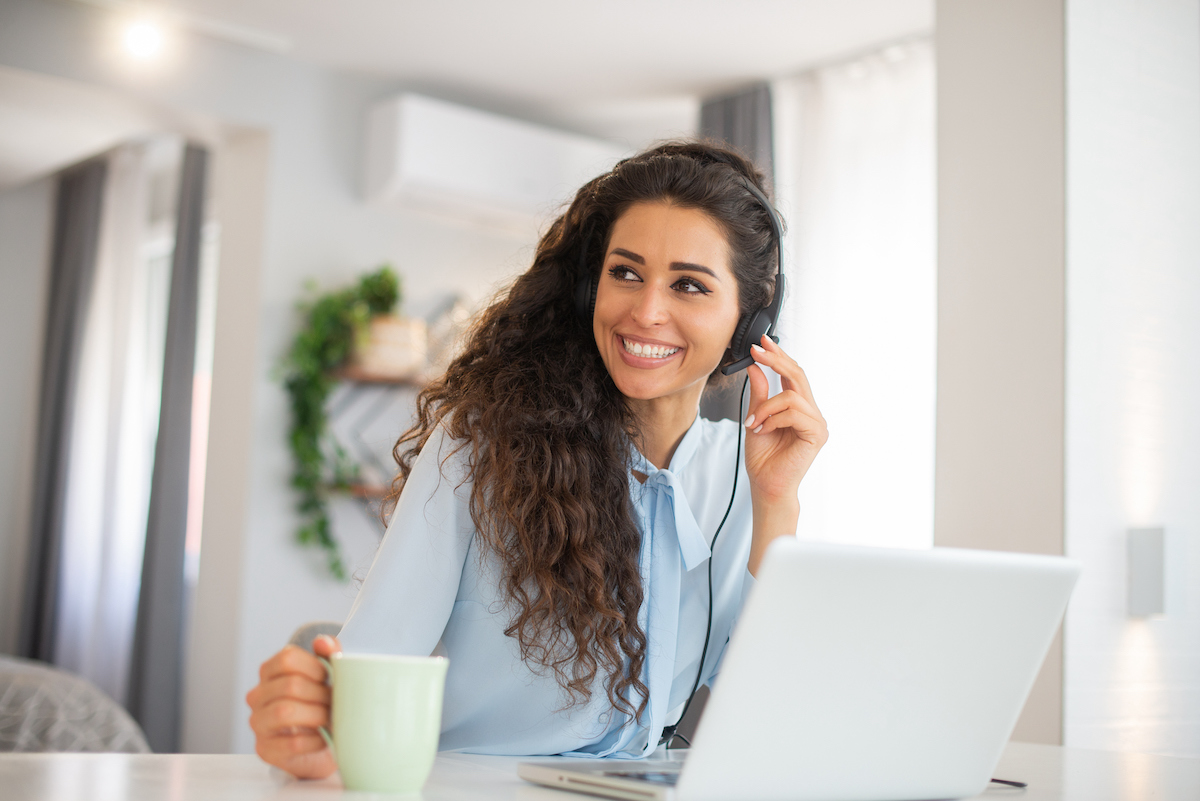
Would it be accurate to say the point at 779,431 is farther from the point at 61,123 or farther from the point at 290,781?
the point at 61,123

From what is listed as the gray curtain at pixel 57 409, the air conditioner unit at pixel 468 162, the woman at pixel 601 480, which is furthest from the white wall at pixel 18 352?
the woman at pixel 601 480

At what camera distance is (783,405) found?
1.32 metres

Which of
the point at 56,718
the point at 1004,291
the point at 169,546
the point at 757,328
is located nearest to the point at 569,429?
the point at 757,328

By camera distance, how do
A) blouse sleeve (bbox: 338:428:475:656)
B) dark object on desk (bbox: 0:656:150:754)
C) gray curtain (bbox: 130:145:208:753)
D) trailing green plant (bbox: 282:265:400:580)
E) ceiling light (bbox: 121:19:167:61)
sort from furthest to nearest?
1. gray curtain (bbox: 130:145:208:753)
2. trailing green plant (bbox: 282:265:400:580)
3. ceiling light (bbox: 121:19:167:61)
4. dark object on desk (bbox: 0:656:150:754)
5. blouse sleeve (bbox: 338:428:475:656)

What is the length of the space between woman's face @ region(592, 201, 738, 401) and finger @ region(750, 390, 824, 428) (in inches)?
5.3

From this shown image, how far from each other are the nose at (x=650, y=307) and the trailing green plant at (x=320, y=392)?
2690 millimetres

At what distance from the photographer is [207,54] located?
147 inches

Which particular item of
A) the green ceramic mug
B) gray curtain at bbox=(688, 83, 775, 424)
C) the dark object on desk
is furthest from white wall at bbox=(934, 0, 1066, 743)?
the dark object on desk

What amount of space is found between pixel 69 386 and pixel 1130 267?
4891 millimetres

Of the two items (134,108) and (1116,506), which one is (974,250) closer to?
(1116,506)

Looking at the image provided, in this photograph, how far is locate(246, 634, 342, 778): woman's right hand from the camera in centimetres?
80

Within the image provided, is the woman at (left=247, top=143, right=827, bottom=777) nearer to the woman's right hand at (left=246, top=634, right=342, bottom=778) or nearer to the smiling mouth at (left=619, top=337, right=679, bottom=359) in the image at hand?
the smiling mouth at (left=619, top=337, right=679, bottom=359)

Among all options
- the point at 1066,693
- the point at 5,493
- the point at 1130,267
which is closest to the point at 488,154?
the point at 1130,267

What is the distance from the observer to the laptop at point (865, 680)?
71 centimetres
